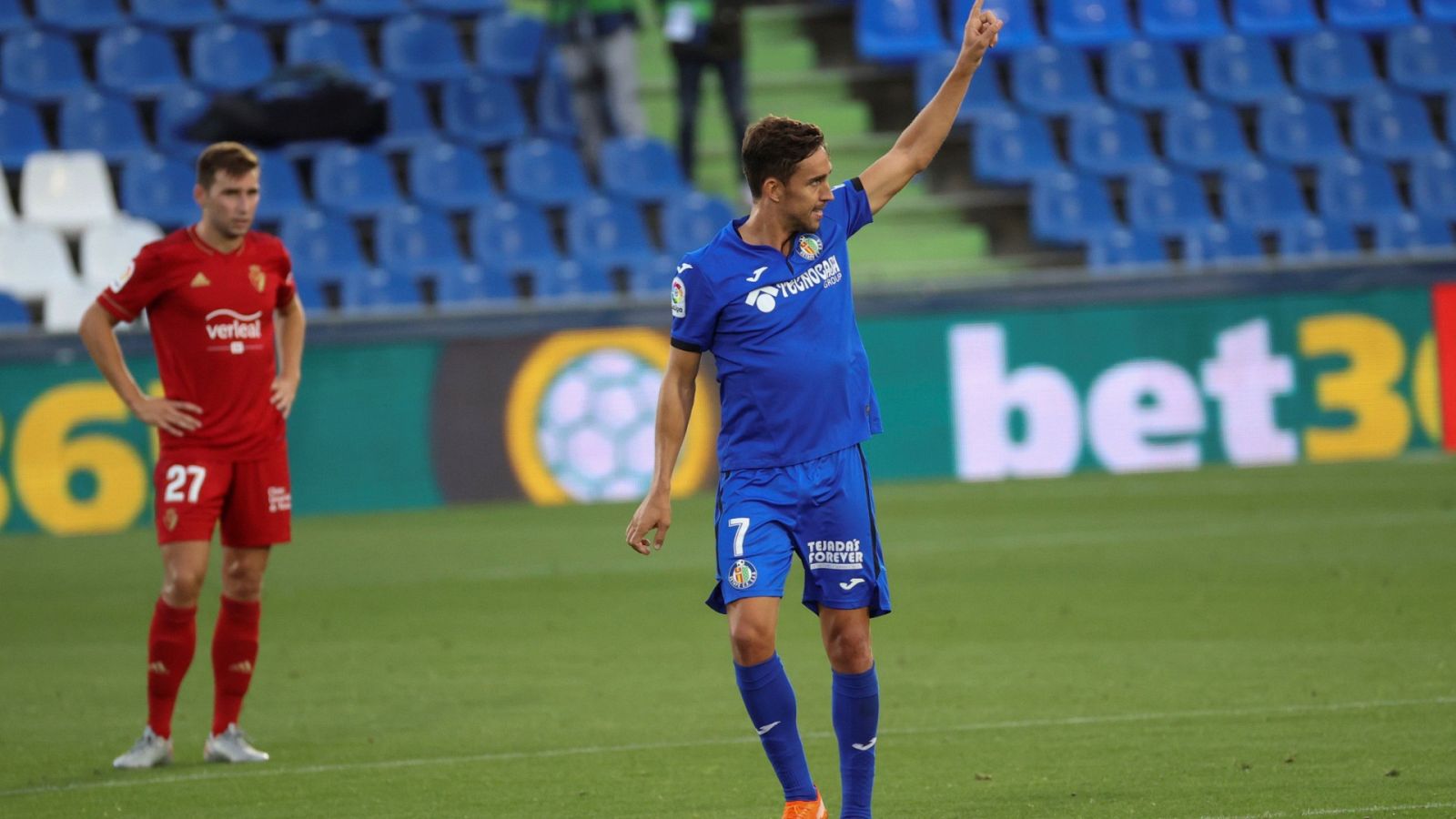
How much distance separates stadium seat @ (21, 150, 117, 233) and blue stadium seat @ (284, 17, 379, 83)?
2450 millimetres

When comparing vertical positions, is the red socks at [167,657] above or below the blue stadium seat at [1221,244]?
below

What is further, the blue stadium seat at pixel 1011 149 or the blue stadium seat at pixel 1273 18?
the blue stadium seat at pixel 1273 18

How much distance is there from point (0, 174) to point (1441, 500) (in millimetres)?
12478

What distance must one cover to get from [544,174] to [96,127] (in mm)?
4151

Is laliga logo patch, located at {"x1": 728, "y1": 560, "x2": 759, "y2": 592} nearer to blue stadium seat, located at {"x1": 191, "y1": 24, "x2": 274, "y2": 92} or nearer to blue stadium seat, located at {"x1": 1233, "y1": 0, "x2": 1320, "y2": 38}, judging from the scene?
blue stadium seat, located at {"x1": 191, "y1": 24, "x2": 274, "y2": 92}

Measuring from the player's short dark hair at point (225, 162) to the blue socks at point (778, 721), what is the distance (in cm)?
287

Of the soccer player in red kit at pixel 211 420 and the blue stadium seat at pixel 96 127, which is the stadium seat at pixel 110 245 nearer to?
the blue stadium seat at pixel 96 127

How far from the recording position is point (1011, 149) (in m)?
20.8

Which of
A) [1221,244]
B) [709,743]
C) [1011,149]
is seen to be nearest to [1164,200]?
[1221,244]

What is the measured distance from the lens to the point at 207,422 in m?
7.61

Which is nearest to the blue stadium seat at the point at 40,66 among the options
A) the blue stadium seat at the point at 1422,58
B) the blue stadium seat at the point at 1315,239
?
the blue stadium seat at the point at 1315,239

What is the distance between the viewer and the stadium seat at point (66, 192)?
18422mm

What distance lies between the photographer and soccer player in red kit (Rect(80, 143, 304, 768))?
7.47m

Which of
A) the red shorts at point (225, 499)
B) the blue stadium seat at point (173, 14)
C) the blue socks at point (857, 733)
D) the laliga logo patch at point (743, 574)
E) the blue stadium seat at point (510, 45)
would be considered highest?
the blue stadium seat at point (173, 14)
